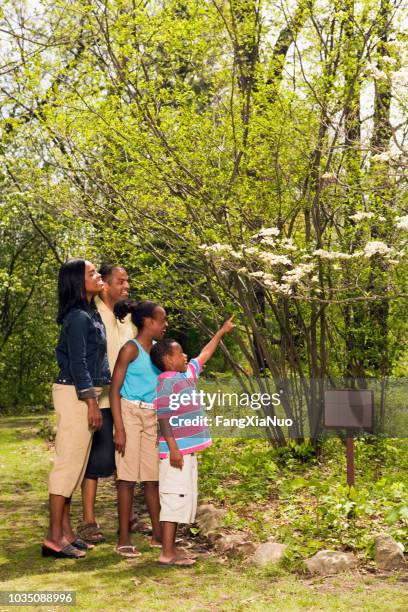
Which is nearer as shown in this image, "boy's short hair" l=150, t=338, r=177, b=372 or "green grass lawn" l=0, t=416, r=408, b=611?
"green grass lawn" l=0, t=416, r=408, b=611

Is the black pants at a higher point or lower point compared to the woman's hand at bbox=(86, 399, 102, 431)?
lower

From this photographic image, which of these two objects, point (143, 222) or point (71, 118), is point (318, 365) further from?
point (71, 118)

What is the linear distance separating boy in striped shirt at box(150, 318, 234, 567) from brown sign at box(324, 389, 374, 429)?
99 cm

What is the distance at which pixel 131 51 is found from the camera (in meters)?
7.59

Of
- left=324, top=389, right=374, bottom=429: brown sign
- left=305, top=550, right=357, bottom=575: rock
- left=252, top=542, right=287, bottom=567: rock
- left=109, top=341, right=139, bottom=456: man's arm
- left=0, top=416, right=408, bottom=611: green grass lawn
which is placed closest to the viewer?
left=0, top=416, right=408, bottom=611: green grass lawn

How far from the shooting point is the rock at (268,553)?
5191 mm

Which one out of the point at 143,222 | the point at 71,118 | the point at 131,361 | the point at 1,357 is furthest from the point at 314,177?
the point at 1,357

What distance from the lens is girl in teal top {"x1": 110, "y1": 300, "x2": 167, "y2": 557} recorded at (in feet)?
18.4

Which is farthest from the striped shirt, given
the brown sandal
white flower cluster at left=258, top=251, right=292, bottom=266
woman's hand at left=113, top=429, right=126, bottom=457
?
white flower cluster at left=258, top=251, right=292, bottom=266

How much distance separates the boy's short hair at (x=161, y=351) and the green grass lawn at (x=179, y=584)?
4.08 feet

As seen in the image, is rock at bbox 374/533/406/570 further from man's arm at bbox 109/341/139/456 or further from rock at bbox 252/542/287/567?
man's arm at bbox 109/341/139/456

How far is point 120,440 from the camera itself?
18.4ft

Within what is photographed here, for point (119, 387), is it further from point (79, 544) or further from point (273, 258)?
point (273, 258)

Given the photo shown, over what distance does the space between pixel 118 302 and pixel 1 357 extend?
1272cm
